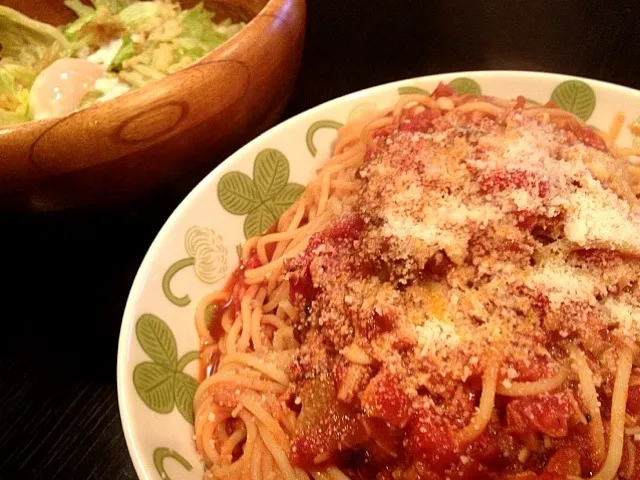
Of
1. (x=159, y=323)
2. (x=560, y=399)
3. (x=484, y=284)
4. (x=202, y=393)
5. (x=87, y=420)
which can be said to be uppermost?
(x=484, y=284)

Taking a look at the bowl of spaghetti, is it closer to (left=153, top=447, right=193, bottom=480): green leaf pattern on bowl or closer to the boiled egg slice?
(left=153, top=447, right=193, bottom=480): green leaf pattern on bowl

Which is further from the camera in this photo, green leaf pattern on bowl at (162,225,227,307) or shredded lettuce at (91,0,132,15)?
shredded lettuce at (91,0,132,15)

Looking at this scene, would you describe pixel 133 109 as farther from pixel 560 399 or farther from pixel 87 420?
pixel 560 399

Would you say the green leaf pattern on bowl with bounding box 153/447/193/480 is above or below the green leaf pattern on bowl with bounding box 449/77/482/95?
below

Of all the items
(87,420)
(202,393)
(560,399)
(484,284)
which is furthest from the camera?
(87,420)

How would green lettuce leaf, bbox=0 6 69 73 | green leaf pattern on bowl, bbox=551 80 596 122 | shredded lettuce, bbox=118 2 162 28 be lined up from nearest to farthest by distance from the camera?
green leaf pattern on bowl, bbox=551 80 596 122 < green lettuce leaf, bbox=0 6 69 73 < shredded lettuce, bbox=118 2 162 28

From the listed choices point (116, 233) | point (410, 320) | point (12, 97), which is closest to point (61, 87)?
point (12, 97)

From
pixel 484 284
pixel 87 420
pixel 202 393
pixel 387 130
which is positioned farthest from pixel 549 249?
pixel 87 420

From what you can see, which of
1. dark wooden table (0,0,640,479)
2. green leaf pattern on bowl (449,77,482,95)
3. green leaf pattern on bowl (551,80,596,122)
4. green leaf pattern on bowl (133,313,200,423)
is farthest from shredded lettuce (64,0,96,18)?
green leaf pattern on bowl (551,80,596,122)

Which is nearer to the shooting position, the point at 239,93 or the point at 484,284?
the point at 484,284
